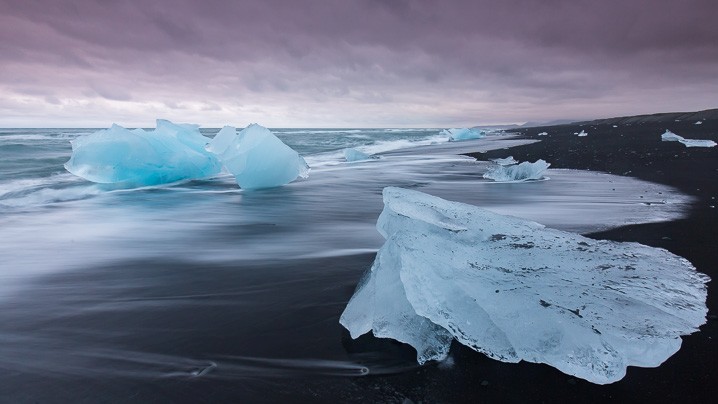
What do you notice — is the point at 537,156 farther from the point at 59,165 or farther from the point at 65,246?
the point at 59,165

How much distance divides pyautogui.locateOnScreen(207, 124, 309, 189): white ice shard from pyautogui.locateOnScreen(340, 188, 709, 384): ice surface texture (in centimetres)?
672

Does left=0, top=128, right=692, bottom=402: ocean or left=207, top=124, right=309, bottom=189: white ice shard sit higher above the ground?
left=207, top=124, right=309, bottom=189: white ice shard

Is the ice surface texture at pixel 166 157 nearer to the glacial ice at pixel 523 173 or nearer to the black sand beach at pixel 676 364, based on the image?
the glacial ice at pixel 523 173

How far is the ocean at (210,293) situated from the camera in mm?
1839

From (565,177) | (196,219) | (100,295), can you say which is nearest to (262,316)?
(100,295)

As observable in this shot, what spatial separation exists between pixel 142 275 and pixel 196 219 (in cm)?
266

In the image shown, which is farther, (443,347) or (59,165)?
Result: (59,165)

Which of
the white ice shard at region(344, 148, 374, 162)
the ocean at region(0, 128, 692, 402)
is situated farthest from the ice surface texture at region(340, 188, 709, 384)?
the white ice shard at region(344, 148, 374, 162)

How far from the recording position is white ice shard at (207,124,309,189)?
8.75 metres

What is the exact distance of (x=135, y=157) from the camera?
30.7 feet

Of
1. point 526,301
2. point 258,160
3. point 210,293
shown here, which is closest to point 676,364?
A: point 526,301

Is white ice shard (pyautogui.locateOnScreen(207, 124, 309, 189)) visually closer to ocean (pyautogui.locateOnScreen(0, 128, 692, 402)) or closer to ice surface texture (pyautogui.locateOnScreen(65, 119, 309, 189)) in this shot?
ice surface texture (pyautogui.locateOnScreen(65, 119, 309, 189))

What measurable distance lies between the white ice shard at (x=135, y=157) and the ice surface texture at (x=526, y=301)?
8.64 meters

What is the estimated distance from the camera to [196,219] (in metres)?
6.00
